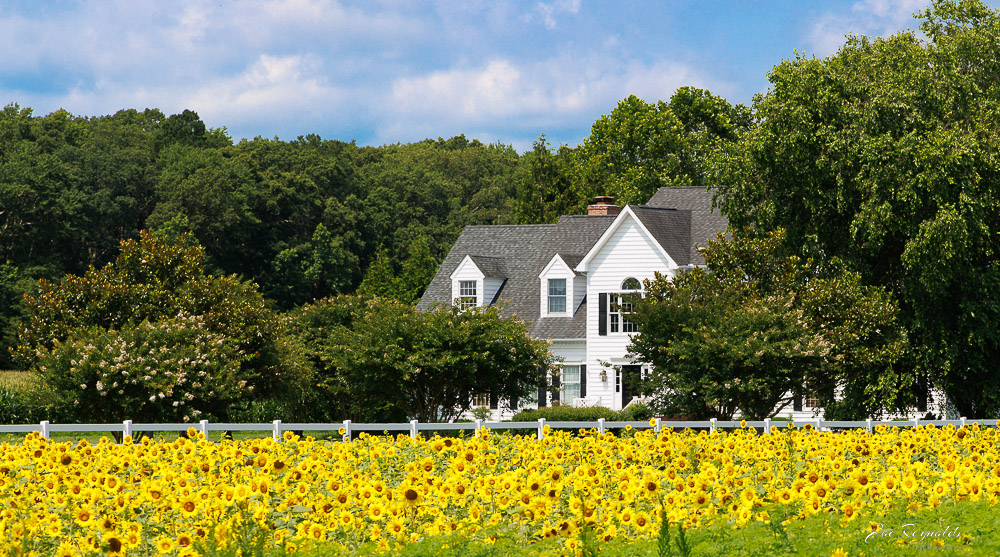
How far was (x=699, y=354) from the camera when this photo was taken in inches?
1043

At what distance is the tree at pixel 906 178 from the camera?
27.9m

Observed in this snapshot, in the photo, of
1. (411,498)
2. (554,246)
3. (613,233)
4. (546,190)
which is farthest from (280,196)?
(411,498)

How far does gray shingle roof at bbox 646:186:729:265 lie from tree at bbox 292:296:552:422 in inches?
320

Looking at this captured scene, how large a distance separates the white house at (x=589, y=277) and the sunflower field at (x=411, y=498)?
23032mm

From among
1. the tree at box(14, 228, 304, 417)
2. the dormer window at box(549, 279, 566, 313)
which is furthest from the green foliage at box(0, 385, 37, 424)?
the dormer window at box(549, 279, 566, 313)

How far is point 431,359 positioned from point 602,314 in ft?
31.2

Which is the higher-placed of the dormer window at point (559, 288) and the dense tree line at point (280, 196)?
the dense tree line at point (280, 196)

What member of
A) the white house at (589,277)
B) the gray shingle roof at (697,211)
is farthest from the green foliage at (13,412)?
the gray shingle roof at (697,211)

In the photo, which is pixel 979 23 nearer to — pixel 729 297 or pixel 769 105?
pixel 769 105

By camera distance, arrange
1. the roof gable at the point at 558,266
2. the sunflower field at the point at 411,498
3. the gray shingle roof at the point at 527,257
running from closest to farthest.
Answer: the sunflower field at the point at 411,498 < the roof gable at the point at 558,266 < the gray shingle roof at the point at 527,257

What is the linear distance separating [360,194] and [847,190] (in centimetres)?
5997

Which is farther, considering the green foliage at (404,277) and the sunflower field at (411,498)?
the green foliage at (404,277)

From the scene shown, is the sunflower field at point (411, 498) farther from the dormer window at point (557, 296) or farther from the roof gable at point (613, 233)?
the dormer window at point (557, 296)

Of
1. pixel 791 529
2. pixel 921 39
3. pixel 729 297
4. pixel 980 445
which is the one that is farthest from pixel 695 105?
pixel 791 529
